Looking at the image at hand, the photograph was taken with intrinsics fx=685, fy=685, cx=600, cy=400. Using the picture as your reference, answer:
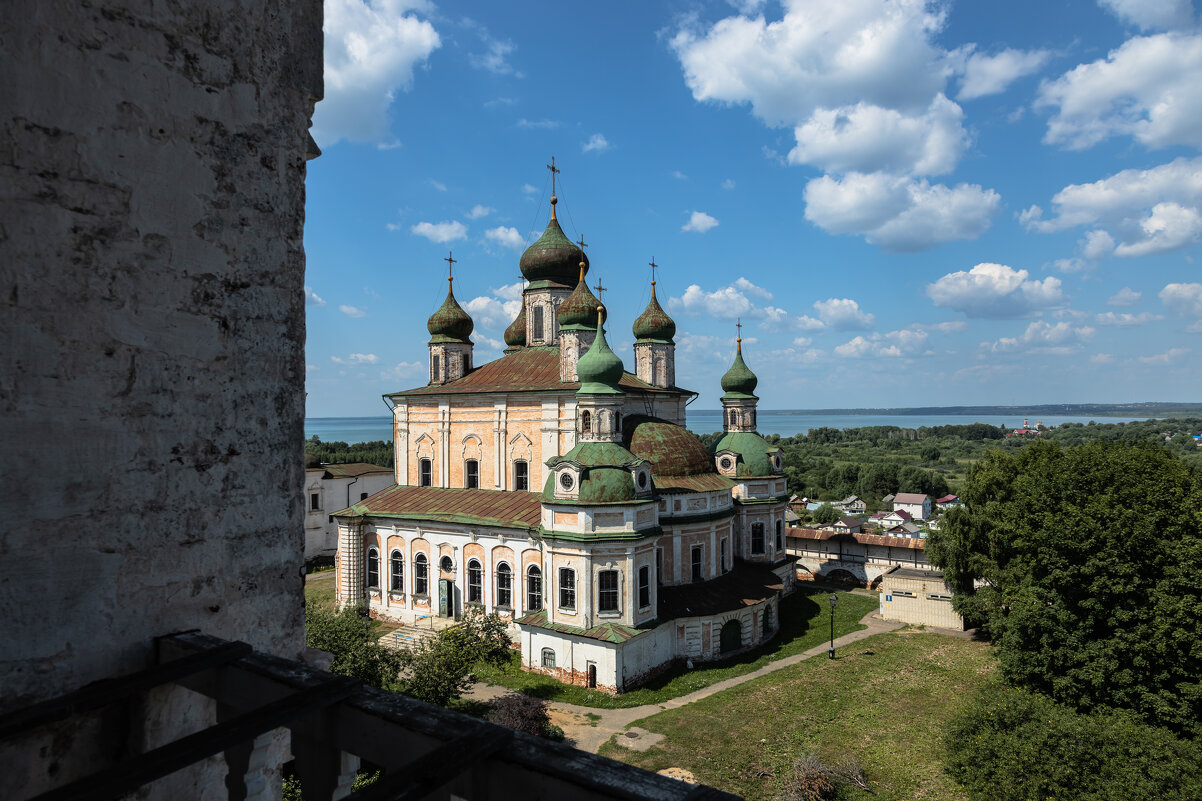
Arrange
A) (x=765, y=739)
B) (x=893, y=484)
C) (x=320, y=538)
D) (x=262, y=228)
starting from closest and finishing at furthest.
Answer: (x=262, y=228) → (x=765, y=739) → (x=320, y=538) → (x=893, y=484)

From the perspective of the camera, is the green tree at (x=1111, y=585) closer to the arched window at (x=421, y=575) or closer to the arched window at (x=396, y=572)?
the arched window at (x=421, y=575)

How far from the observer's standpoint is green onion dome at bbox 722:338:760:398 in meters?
32.7

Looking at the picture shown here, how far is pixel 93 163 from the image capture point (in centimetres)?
299

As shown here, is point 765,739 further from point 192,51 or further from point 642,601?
point 192,51

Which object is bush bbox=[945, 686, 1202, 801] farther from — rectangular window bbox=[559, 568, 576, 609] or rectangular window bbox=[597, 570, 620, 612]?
rectangular window bbox=[559, 568, 576, 609]

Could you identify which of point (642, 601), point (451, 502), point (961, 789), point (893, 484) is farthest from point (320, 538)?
point (893, 484)

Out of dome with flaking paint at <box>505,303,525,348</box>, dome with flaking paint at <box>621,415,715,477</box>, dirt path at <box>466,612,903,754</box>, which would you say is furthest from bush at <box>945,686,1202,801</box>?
dome with flaking paint at <box>505,303,525,348</box>

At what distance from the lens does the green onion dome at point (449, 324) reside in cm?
3153

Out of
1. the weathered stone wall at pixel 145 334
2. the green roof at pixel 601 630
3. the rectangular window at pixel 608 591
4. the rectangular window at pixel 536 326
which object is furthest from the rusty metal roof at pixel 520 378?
the weathered stone wall at pixel 145 334

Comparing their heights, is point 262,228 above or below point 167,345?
above

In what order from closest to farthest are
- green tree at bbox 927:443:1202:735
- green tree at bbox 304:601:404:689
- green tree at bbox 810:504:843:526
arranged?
green tree at bbox 304:601:404:689, green tree at bbox 927:443:1202:735, green tree at bbox 810:504:843:526

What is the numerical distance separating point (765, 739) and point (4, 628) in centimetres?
1792

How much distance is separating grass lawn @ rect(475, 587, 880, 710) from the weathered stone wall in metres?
18.1

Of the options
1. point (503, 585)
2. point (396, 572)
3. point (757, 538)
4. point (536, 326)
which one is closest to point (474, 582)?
point (503, 585)
